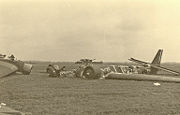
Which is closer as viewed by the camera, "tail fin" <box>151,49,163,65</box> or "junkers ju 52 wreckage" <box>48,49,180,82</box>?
"junkers ju 52 wreckage" <box>48,49,180,82</box>

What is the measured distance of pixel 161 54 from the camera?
38.8 m

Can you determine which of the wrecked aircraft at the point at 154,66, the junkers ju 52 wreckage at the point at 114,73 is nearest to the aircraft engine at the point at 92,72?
the junkers ju 52 wreckage at the point at 114,73

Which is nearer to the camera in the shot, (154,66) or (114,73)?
(114,73)

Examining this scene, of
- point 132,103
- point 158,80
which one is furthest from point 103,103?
point 158,80

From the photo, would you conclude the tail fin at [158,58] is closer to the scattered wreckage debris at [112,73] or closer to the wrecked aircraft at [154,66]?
the wrecked aircraft at [154,66]

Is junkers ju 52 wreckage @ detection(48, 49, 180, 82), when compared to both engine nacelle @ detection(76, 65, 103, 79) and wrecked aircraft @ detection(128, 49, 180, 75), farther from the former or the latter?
wrecked aircraft @ detection(128, 49, 180, 75)

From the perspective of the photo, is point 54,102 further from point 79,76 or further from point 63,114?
point 79,76

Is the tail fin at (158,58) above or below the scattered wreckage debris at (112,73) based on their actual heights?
above

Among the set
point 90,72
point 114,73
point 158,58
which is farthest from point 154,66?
point 90,72

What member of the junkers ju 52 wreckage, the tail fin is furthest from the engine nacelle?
the tail fin

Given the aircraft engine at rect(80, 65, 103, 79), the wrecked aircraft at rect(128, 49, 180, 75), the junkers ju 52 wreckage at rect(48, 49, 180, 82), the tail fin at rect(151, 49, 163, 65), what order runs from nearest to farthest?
the junkers ju 52 wreckage at rect(48, 49, 180, 82), the aircraft engine at rect(80, 65, 103, 79), the wrecked aircraft at rect(128, 49, 180, 75), the tail fin at rect(151, 49, 163, 65)

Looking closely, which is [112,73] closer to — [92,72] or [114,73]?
[114,73]

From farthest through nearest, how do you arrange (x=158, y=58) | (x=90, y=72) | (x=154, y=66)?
(x=158, y=58) < (x=154, y=66) < (x=90, y=72)

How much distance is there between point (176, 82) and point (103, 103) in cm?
1276
